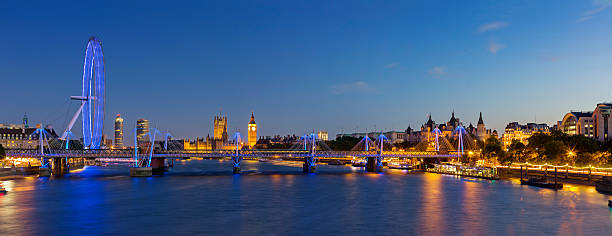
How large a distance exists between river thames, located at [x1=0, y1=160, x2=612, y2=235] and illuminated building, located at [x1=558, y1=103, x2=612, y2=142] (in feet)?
247

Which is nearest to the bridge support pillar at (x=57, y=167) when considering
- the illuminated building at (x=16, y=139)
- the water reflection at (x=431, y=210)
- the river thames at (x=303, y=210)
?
the river thames at (x=303, y=210)

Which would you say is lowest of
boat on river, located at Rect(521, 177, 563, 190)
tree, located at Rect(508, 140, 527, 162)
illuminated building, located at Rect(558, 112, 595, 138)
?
boat on river, located at Rect(521, 177, 563, 190)

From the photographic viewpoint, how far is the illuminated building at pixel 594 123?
14250cm

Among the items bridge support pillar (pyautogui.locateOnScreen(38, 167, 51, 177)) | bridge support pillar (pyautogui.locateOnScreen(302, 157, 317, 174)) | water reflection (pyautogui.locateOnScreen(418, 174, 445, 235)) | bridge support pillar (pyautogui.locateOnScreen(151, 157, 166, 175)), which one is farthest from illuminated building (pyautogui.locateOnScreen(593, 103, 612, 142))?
bridge support pillar (pyautogui.locateOnScreen(38, 167, 51, 177))

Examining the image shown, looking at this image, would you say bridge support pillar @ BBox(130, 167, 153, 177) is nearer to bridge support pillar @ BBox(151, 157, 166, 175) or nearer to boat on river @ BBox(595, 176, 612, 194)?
bridge support pillar @ BBox(151, 157, 166, 175)

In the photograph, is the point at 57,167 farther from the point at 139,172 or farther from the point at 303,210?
the point at 303,210

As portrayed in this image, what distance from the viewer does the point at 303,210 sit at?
55.8 metres

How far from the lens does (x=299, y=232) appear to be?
1683 inches

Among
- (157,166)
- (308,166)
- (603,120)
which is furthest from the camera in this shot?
(603,120)

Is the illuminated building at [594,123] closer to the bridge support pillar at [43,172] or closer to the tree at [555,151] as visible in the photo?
the tree at [555,151]

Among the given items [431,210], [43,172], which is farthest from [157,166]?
[431,210]

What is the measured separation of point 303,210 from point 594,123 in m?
122

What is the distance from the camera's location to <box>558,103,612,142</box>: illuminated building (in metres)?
142

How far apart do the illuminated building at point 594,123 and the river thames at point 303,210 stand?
75399 millimetres
